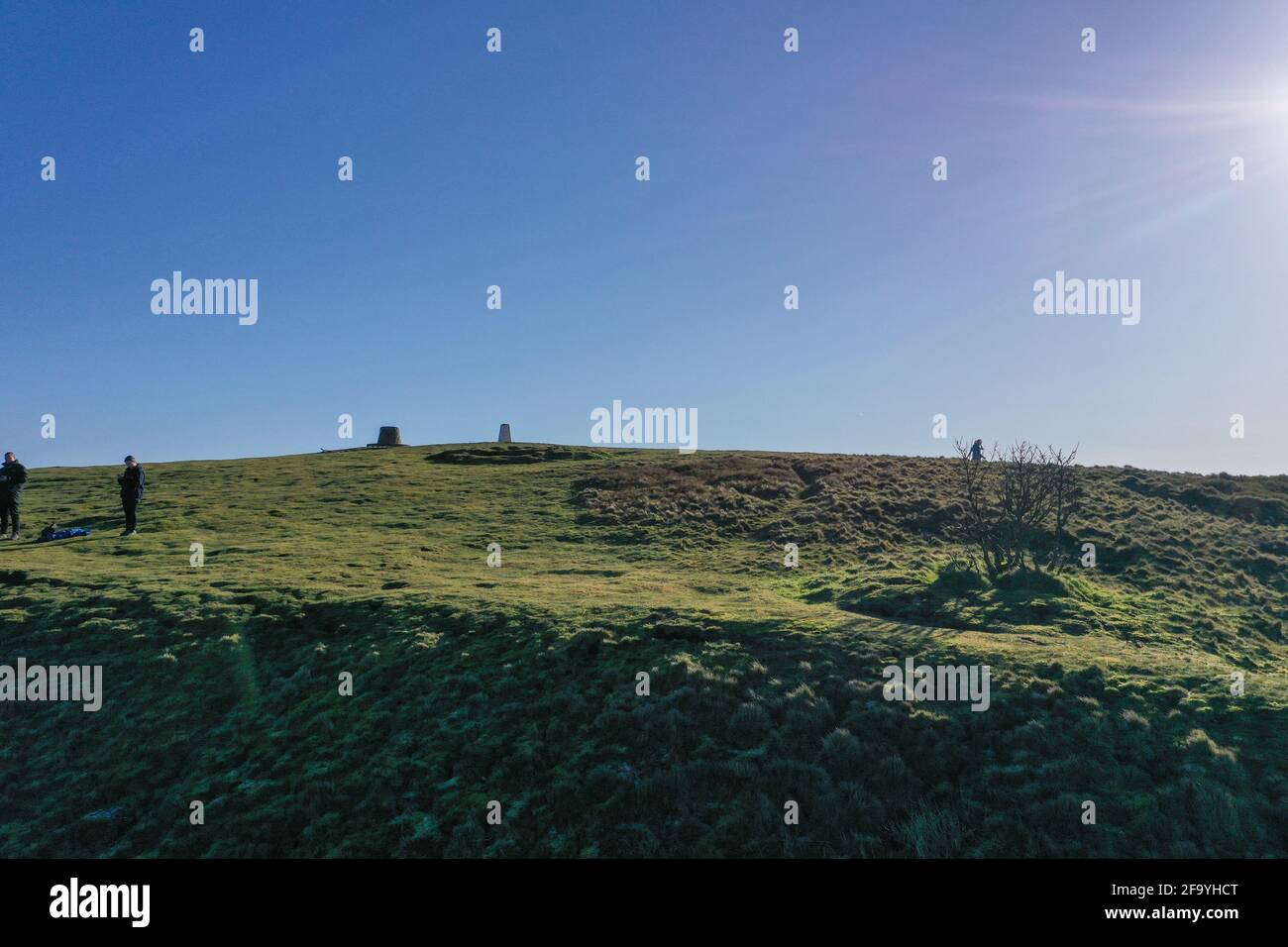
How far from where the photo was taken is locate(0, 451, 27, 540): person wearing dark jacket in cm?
2872

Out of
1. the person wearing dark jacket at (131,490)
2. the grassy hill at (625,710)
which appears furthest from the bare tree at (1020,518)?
the person wearing dark jacket at (131,490)

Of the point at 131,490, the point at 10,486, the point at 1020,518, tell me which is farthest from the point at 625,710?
the point at 10,486

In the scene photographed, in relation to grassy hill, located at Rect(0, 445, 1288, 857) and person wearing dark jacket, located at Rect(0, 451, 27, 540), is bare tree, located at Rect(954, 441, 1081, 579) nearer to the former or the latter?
grassy hill, located at Rect(0, 445, 1288, 857)

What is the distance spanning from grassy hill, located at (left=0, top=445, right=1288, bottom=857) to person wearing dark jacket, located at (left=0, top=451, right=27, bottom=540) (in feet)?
11.7

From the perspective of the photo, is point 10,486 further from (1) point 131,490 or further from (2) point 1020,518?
(2) point 1020,518

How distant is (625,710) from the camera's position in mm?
13055

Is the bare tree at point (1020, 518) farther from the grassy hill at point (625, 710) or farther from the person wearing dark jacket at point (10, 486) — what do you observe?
the person wearing dark jacket at point (10, 486)

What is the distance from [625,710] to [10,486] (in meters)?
29.6

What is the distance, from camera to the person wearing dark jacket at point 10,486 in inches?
1131
